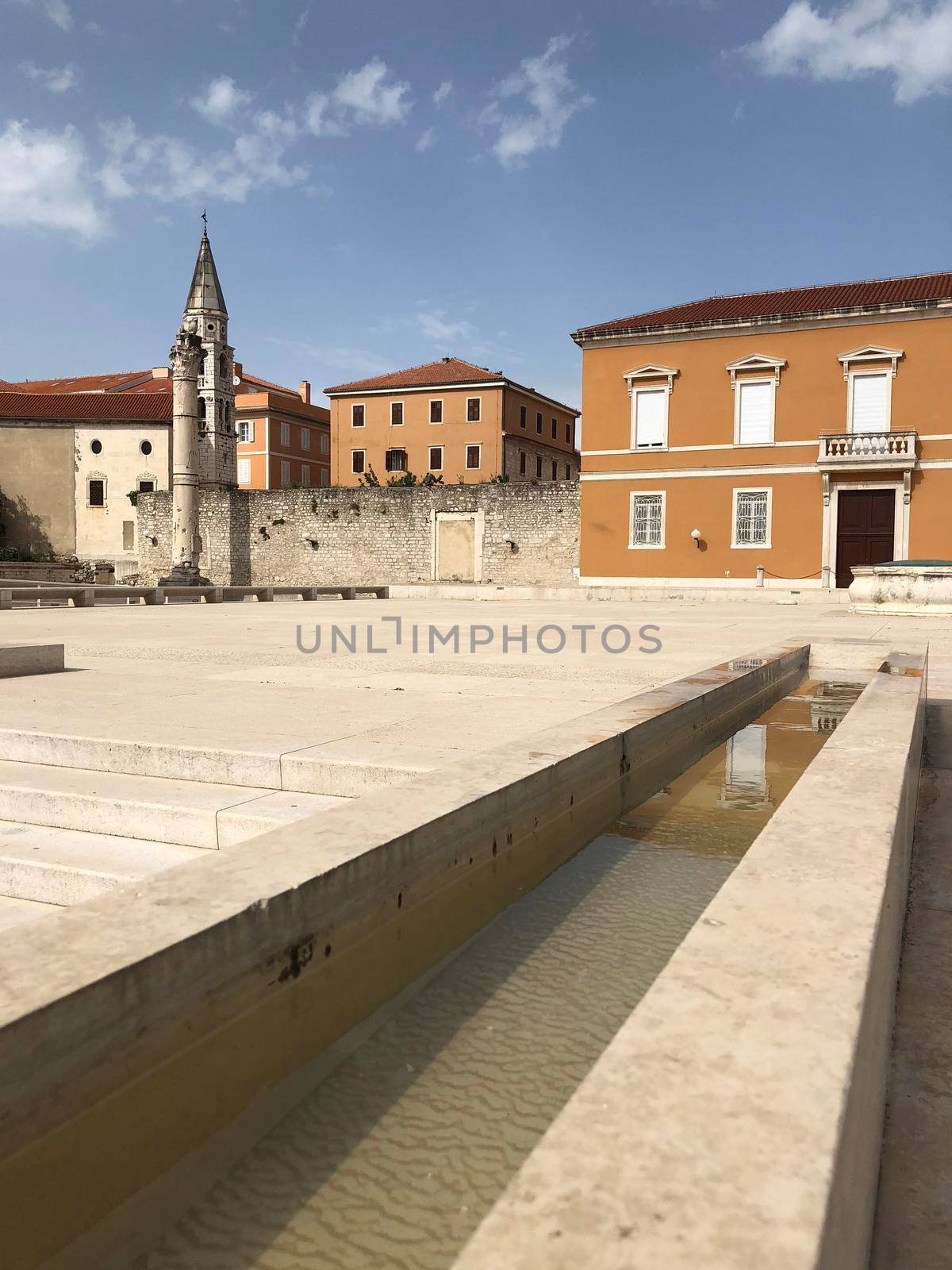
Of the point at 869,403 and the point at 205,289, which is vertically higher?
the point at 205,289

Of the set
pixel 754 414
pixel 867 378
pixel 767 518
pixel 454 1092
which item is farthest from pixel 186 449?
pixel 454 1092

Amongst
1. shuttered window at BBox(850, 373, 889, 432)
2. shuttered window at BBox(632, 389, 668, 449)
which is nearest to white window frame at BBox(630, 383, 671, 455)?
shuttered window at BBox(632, 389, 668, 449)

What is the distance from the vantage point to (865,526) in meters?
27.6

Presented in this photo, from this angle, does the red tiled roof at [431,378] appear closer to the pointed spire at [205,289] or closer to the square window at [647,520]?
the pointed spire at [205,289]

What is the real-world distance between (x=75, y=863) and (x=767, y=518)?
28024 millimetres

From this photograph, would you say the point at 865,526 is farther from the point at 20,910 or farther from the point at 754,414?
the point at 20,910

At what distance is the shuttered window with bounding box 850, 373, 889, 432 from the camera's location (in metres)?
27.3

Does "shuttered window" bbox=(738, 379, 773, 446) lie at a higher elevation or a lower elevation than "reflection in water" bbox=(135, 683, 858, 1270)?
higher

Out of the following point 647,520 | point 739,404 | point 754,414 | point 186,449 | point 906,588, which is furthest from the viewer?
point 186,449

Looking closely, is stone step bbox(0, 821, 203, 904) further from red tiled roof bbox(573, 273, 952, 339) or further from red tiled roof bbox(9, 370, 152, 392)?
red tiled roof bbox(9, 370, 152, 392)

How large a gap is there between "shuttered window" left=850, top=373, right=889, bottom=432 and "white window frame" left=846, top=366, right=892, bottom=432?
0.02 metres

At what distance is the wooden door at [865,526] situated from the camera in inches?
1075

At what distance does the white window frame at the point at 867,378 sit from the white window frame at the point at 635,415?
533 cm

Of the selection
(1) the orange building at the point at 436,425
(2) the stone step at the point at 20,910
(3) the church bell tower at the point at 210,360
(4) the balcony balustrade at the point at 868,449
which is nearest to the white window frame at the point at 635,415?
(4) the balcony balustrade at the point at 868,449
